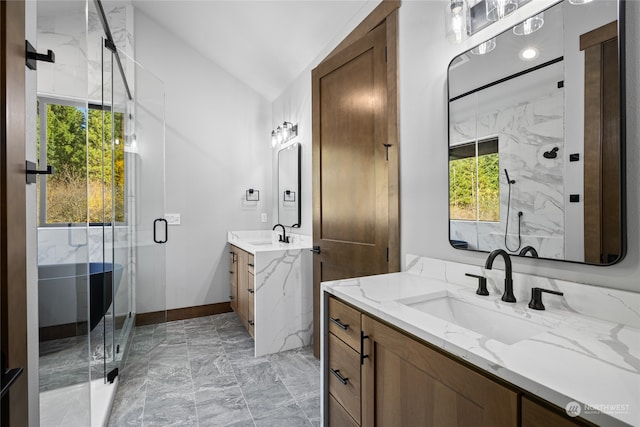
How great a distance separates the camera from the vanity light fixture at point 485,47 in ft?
4.29

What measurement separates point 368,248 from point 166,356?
6.43 feet

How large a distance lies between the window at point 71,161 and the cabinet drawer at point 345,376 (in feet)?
4.10

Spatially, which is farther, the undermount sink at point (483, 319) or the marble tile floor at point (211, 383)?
the marble tile floor at point (211, 383)

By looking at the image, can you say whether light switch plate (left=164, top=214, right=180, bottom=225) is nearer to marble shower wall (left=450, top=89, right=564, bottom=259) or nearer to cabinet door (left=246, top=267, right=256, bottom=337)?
cabinet door (left=246, top=267, right=256, bottom=337)

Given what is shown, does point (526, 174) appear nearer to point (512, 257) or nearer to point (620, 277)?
point (512, 257)

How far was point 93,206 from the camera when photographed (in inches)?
70.8

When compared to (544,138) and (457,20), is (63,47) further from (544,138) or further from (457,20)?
(544,138)

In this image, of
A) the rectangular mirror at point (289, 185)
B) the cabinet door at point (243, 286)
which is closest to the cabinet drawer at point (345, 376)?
the cabinet door at point (243, 286)

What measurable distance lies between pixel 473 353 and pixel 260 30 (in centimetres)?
296

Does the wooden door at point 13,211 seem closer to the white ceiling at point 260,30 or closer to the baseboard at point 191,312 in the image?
the white ceiling at point 260,30

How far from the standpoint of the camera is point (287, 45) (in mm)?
2814

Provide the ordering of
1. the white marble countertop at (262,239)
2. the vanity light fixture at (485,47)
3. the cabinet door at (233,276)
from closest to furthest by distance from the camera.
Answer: the vanity light fixture at (485,47) < the white marble countertop at (262,239) < the cabinet door at (233,276)

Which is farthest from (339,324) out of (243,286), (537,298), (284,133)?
(284,133)

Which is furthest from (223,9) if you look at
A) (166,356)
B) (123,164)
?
(166,356)
